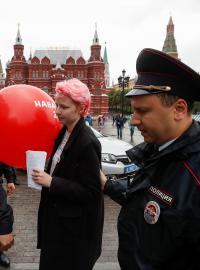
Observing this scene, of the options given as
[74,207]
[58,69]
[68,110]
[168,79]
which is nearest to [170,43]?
[58,69]

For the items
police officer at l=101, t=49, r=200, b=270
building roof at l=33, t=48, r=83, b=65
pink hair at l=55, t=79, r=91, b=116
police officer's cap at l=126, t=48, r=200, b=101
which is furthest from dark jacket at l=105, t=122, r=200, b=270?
building roof at l=33, t=48, r=83, b=65

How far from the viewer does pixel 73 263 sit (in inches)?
103

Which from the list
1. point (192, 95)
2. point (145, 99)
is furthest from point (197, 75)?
point (145, 99)

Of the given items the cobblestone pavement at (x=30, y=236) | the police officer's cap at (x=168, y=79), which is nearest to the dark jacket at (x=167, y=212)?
the police officer's cap at (x=168, y=79)

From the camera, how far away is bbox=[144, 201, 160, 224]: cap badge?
1.40 m

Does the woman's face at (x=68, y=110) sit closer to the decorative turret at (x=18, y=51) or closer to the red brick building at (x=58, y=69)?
the red brick building at (x=58, y=69)

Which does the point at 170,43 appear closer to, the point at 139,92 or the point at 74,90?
the point at 74,90

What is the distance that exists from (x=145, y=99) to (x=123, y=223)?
0.63 meters

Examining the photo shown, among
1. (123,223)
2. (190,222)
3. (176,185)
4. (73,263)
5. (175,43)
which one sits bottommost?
(73,263)

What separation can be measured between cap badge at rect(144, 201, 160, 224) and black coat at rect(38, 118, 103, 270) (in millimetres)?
1057

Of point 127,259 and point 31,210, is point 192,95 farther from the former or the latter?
point 31,210

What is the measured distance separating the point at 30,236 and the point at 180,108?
13.1 ft

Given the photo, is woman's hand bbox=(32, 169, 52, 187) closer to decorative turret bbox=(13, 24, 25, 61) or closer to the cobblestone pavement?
the cobblestone pavement

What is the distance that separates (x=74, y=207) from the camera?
254 centimetres
